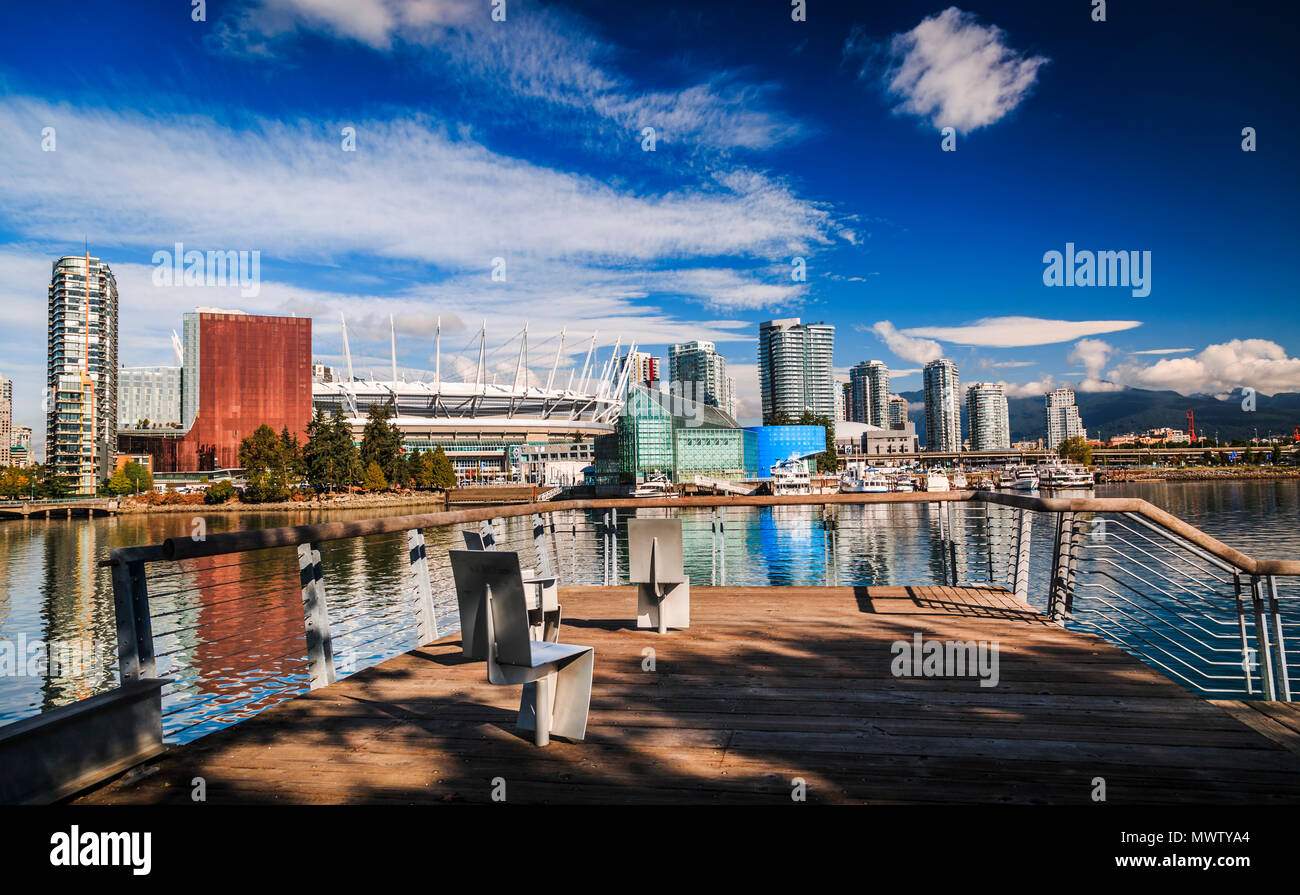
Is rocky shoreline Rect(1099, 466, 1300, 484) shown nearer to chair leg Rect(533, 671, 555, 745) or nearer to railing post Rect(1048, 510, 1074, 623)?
railing post Rect(1048, 510, 1074, 623)

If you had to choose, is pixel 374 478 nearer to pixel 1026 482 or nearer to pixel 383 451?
pixel 383 451

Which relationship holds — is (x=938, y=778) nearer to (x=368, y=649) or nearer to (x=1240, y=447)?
(x=368, y=649)

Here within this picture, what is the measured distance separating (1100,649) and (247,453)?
280ft

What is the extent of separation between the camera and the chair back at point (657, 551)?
5496 mm

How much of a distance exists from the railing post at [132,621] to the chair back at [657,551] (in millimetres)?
3179

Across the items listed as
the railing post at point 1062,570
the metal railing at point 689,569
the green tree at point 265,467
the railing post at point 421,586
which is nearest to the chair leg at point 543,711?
the metal railing at point 689,569

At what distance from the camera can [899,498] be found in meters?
6.72

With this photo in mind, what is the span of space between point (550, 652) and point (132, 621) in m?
1.79

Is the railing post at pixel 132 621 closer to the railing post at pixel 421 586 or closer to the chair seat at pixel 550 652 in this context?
the chair seat at pixel 550 652

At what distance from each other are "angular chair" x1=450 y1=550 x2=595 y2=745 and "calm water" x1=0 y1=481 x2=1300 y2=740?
45.9 inches

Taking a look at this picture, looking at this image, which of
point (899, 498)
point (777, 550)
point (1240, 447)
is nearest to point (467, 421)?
point (777, 550)

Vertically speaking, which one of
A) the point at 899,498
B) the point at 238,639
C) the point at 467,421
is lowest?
the point at 238,639

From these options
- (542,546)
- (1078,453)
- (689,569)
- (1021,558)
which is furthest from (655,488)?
(1078,453)
